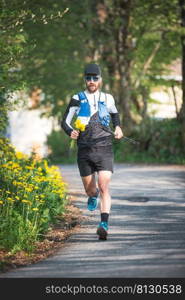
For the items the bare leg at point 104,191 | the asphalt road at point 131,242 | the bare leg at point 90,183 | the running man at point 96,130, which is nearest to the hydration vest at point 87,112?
the running man at point 96,130

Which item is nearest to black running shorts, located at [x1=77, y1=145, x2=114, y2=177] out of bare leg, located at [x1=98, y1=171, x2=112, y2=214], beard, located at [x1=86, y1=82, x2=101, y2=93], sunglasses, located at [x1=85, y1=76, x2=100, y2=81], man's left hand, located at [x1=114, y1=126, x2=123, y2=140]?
bare leg, located at [x1=98, y1=171, x2=112, y2=214]

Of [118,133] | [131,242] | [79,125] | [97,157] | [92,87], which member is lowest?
[131,242]

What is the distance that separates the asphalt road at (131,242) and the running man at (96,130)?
1.72 feet

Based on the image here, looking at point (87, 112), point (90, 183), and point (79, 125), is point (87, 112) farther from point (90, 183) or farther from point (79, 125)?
point (90, 183)

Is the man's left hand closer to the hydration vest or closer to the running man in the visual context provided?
the running man

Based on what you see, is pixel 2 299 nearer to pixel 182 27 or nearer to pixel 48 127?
pixel 182 27

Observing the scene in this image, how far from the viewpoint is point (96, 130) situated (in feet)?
33.7

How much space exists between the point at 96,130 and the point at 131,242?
56.3 inches

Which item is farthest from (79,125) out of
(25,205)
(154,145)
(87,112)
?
(154,145)

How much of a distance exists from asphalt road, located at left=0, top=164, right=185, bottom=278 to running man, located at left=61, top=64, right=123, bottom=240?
523mm

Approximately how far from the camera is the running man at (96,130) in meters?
10.2

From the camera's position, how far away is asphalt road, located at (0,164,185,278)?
27.3 feet

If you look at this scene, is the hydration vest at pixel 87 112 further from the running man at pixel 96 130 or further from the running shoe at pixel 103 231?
the running shoe at pixel 103 231

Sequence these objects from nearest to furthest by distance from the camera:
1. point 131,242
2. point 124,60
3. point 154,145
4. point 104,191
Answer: point 131,242 < point 104,191 < point 154,145 < point 124,60
